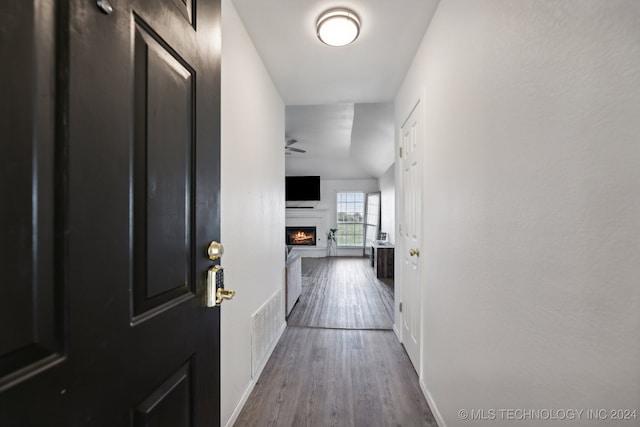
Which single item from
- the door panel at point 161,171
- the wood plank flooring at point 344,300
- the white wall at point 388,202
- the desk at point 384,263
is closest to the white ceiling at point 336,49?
the door panel at point 161,171

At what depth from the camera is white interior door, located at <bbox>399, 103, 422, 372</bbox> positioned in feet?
6.77

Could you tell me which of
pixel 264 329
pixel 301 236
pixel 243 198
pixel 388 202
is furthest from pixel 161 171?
pixel 301 236

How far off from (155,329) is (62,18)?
1.93 ft

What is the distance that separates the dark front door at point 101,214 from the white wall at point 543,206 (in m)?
0.98

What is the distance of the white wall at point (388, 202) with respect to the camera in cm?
670

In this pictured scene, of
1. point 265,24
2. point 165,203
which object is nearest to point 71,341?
point 165,203

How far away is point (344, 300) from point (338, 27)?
3.32 metres

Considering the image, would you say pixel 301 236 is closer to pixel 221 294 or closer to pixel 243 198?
pixel 243 198

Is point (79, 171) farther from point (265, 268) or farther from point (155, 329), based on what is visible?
point (265, 268)

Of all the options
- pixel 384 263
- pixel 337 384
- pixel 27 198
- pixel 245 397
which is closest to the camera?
pixel 27 198

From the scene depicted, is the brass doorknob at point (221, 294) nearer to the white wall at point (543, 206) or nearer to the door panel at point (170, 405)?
the door panel at point (170, 405)

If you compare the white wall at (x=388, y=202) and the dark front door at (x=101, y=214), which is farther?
the white wall at (x=388, y=202)

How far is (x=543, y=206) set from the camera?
772 millimetres

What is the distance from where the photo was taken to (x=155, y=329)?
1.99 feet
